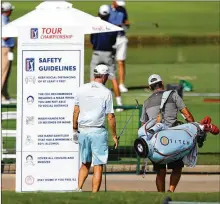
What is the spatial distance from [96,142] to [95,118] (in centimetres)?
32

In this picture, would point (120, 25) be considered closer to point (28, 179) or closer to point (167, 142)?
point (28, 179)

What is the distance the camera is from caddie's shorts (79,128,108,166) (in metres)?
16.5

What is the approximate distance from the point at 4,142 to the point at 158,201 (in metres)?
6.46

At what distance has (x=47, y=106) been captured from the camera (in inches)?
671

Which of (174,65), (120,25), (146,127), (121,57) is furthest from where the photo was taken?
(174,65)

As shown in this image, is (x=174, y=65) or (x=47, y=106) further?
(x=174, y=65)

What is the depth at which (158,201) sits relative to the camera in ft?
47.3

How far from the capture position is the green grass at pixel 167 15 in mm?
48188

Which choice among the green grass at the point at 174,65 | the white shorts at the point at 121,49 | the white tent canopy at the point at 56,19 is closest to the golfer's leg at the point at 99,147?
the white tent canopy at the point at 56,19

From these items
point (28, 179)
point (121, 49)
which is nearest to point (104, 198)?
point (28, 179)

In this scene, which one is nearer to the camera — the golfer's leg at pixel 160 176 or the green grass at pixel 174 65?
the golfer's leg at pixel 160 176

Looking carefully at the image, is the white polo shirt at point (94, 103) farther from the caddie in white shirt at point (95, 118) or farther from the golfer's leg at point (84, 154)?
the golfer's leg at point (84, 154)

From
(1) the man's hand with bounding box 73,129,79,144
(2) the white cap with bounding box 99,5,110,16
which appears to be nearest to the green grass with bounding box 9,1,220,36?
(2) the white cap with bounding box 99,5,110,16

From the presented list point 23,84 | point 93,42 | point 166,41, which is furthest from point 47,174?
point 166,41
